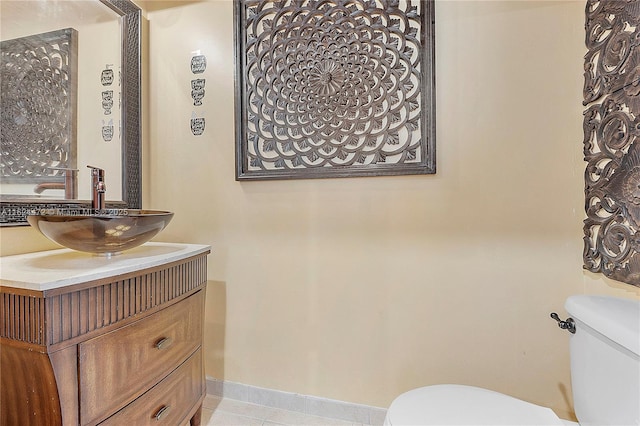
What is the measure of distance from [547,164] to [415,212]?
1.77ft

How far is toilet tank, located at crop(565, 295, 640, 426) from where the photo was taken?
69 centimetres

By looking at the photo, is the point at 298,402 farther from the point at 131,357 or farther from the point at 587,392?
the point at 587,392

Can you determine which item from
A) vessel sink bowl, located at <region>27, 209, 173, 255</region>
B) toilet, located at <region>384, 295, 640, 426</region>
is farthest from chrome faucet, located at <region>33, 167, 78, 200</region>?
toilet, located at <region>384, 295, 640, 426</region>

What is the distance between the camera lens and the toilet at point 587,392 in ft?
2.31

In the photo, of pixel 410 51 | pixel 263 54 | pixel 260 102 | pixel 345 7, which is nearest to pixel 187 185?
pixel 260 102

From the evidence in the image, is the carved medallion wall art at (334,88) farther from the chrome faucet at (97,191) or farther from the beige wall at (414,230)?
the chrome faucet at (97,191)

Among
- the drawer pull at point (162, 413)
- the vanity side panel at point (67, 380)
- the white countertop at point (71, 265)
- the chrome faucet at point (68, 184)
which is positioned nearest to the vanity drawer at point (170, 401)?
the drawer pull at point (162, 413)

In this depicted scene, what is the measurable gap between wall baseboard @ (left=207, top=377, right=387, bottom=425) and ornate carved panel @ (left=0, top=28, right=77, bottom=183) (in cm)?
126

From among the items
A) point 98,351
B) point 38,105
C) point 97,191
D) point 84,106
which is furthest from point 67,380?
point 84,106

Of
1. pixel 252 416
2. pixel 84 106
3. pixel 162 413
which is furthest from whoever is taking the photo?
pixel 252 416

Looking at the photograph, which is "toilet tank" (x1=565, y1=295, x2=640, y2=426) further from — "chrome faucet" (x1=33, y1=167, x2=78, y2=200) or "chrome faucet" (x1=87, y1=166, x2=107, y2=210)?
"chrome faucet" (x1=33, y1=167, x2=78, y2=200)

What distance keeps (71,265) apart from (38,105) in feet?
2.30

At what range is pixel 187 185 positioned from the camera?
154 centimetres

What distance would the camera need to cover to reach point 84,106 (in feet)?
4.20
